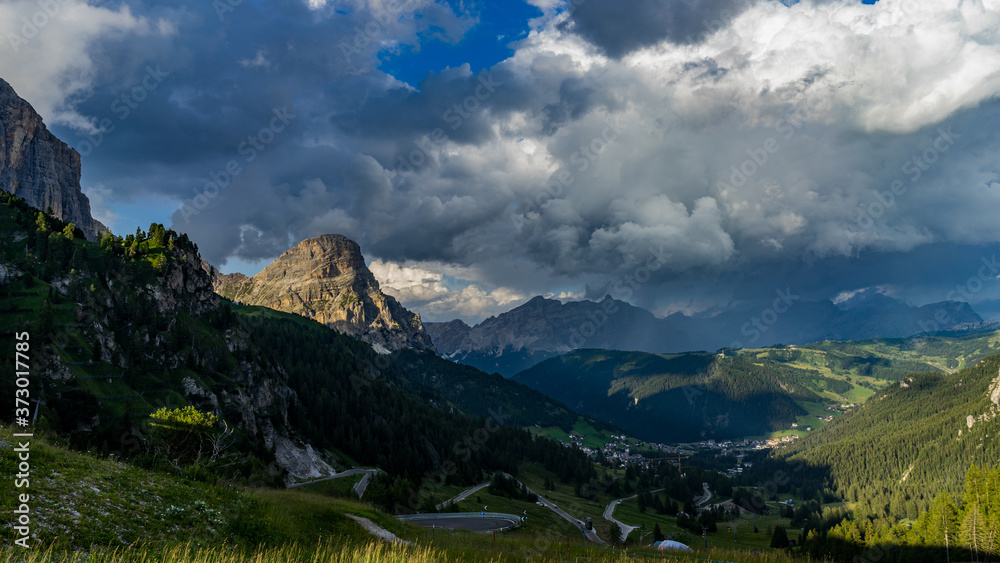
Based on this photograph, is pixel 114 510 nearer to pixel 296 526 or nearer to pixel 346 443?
pixel 296 526

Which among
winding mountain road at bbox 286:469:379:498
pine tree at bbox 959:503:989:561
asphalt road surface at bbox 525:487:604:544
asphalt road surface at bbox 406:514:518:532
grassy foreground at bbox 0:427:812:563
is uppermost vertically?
grassy foreground at bbox 0:427:812:563

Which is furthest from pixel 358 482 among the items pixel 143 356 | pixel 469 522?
pixel 143 356

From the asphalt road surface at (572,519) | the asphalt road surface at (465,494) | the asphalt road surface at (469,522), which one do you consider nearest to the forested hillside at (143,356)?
the asphalt road surface at (465,494)

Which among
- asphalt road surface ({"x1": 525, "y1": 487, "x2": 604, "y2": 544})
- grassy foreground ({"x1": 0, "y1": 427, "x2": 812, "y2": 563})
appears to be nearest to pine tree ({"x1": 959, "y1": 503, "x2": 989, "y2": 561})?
grassy foreground ({"x1": 0, "y1": 427, "x2": 812, "y2": 563})

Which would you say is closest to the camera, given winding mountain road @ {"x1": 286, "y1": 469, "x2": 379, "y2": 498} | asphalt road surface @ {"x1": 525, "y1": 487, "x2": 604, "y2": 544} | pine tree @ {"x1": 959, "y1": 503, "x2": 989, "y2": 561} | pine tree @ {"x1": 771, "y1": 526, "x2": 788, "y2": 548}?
pine tree @ {"x1": 959, "y1": 503, "x2": 989, "y2": 561}

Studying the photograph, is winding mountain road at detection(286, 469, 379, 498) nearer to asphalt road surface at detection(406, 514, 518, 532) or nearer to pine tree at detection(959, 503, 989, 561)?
asphalt road surface at detection(406, 514, 518, 532)

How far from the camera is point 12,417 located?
7388 centimetres

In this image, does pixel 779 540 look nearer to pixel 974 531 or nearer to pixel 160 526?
pixel 974 531

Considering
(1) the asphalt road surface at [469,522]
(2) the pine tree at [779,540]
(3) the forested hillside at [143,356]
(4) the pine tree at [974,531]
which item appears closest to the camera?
(4) the pine tree at [974,531]

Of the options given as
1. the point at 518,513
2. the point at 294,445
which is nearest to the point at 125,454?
the point at 294,445

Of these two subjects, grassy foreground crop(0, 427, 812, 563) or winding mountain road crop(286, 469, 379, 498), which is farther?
winding mountain road crop(286, 469, 379, 498)

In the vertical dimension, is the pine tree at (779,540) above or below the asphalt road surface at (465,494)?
above

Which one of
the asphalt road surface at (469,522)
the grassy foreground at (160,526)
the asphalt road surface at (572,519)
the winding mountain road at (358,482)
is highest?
the grassy foreground at (160,526)

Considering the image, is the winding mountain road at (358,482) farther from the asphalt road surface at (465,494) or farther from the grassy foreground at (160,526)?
the grassy foreground at (160,526)
